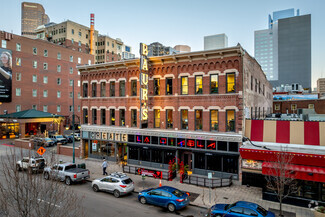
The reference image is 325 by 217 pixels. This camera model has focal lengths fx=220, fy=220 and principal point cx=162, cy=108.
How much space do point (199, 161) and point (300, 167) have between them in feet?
29.0

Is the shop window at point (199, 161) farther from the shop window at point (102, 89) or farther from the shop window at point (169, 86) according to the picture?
the shop window at point (102, 89)

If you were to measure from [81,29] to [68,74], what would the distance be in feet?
107

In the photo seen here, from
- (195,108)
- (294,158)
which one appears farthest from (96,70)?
(294,158)

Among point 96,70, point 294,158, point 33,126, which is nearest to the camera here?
point 294,158

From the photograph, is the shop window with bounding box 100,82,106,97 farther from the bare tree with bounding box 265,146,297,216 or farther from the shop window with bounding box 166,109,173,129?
the bare tree with bounding box 265,146,297,216

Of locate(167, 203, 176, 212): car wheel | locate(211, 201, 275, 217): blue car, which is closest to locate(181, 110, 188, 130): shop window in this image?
locate(167, 203, 176, 212): car wheel

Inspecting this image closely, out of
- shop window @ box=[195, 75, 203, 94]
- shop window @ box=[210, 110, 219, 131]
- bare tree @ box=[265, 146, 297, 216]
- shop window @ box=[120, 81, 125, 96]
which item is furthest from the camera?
shop window @ box=[120, 81, 125, 96]

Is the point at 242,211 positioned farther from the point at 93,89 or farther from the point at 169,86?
the point at 93,89

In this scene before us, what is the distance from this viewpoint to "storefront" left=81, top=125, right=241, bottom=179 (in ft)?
67.3

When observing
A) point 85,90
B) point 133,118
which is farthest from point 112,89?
point 133,118

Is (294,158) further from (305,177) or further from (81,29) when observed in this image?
(81,29)

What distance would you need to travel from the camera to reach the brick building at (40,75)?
50750 millimetres

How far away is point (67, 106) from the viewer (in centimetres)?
6388

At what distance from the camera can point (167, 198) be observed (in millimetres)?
14516
